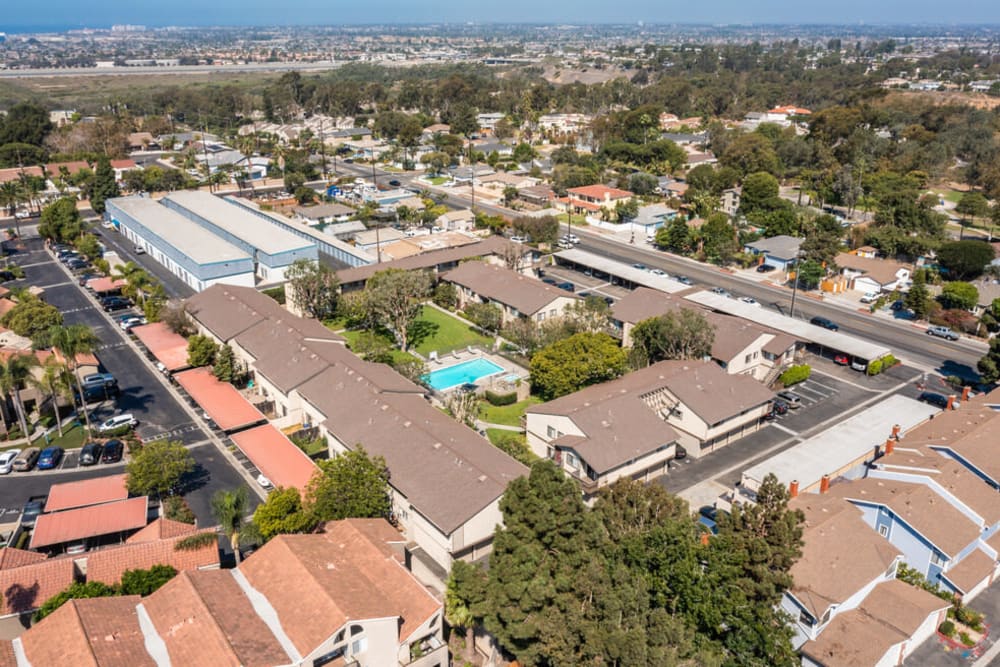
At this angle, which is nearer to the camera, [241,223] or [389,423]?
[389,423]

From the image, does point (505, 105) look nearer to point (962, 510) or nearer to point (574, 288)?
point (574, 288)

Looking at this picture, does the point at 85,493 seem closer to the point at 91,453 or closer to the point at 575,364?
the point at 91,453

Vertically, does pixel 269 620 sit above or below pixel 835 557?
above

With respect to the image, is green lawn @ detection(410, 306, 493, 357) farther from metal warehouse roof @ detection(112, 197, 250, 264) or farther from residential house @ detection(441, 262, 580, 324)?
metal warehouse roof @ detection(112, 197, 250, 264)

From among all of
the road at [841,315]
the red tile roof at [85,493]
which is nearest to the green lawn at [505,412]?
the red tile roof at [85,493]

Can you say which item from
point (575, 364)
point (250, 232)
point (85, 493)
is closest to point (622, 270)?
point (575, 364)

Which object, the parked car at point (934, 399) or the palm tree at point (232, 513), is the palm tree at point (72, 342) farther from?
the parked car at point (934, 399)
